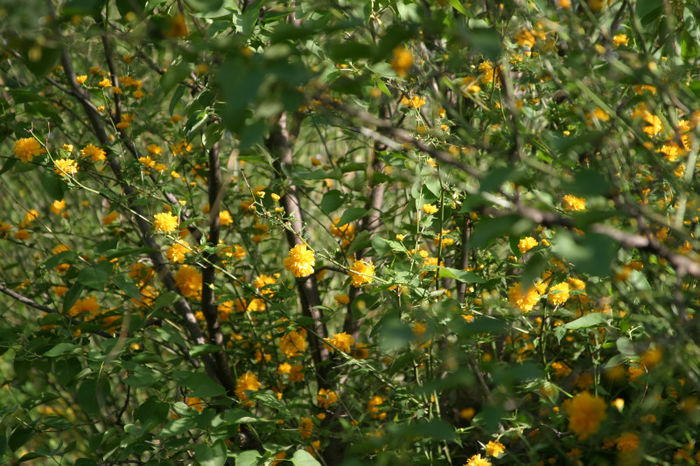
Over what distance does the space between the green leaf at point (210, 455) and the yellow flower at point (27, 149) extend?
0.83m

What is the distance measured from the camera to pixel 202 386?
1251 mm

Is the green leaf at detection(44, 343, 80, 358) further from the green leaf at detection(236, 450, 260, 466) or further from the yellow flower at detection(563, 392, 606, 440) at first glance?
the yellow flower at detection(563, 392, 606, 440)

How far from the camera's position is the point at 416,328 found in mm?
1060

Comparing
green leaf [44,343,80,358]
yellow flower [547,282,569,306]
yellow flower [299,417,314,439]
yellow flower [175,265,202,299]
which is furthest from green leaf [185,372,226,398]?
yellow flower [547,282,569,306]

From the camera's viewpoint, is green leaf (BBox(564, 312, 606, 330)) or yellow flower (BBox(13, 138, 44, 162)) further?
yellow flower (BBox(13, 138, 44, 162))

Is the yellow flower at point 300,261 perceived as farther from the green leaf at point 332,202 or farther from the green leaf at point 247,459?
the green leaf at point 247,459

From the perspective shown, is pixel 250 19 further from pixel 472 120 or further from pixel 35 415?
pixel 35 415

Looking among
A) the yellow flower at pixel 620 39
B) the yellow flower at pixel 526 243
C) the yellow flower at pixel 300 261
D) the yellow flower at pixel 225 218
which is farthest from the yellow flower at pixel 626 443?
the yellow flower at pixel 225 218

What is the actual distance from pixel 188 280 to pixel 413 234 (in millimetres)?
649

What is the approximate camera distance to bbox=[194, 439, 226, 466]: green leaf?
1.17 meters

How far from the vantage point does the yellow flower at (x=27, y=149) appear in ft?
4.94

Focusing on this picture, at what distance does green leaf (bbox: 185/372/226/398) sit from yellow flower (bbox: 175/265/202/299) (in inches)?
19.4

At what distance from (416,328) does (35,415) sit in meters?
2.51

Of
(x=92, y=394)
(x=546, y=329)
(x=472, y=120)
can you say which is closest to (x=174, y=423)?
(x=92, y=394)
